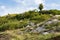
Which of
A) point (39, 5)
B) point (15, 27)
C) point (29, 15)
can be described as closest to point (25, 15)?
point (29, 15)

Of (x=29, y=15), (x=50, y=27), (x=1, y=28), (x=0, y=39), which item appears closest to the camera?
(x=0, y=39)

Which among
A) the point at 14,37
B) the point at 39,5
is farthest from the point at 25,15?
the point at 14,37

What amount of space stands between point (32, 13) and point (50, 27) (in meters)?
28.4

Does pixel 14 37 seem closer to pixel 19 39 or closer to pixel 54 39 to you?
pixel 19 39

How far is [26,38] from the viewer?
923 inches

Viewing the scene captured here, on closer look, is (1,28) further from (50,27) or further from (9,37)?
(9,37)

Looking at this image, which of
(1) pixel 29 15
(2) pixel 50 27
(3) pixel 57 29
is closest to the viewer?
(3) pixel 57 29

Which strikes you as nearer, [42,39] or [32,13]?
[42,39]

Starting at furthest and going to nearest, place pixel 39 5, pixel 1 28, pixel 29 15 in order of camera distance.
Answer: pixel 39 5
pixel 29 15
pixel 1 28

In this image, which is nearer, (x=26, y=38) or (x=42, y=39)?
(x=42, y=39)

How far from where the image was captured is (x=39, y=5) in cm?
6106

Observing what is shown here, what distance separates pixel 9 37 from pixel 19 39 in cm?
120

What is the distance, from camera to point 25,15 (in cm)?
5638

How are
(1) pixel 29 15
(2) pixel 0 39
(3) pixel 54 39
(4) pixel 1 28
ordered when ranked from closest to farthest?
1. (3) pixel 54 39
2. (2) pixel 0 39
3. (4) pixel 1 28
4. (1) pixel 29 15
